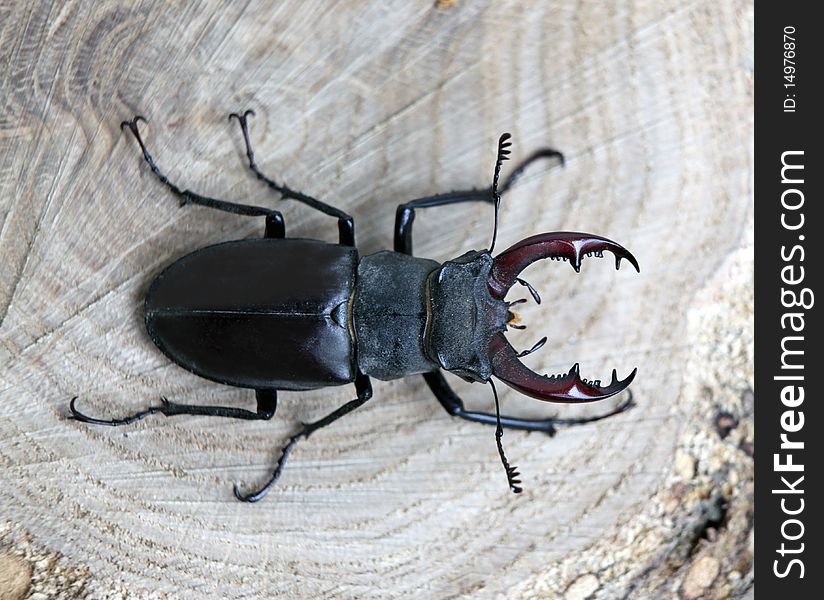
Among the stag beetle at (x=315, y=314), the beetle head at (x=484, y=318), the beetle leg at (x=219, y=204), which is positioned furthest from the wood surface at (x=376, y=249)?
the beetle head at (x=484, y=318)

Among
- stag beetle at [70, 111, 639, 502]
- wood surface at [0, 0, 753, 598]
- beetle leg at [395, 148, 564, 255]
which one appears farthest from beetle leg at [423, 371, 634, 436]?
beetle leg at [395, 148, 564, 255]

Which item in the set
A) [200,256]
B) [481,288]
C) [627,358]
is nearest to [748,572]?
[627,358]

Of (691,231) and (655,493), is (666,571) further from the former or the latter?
(691,231)

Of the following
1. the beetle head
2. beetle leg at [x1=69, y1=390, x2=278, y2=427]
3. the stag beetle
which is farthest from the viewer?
beetle leg at [x1=69, y1=390, x2=278, y2=427]

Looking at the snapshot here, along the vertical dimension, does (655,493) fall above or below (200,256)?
below

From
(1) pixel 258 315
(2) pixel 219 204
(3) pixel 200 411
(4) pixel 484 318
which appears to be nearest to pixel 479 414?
(4) pixel 484 318
